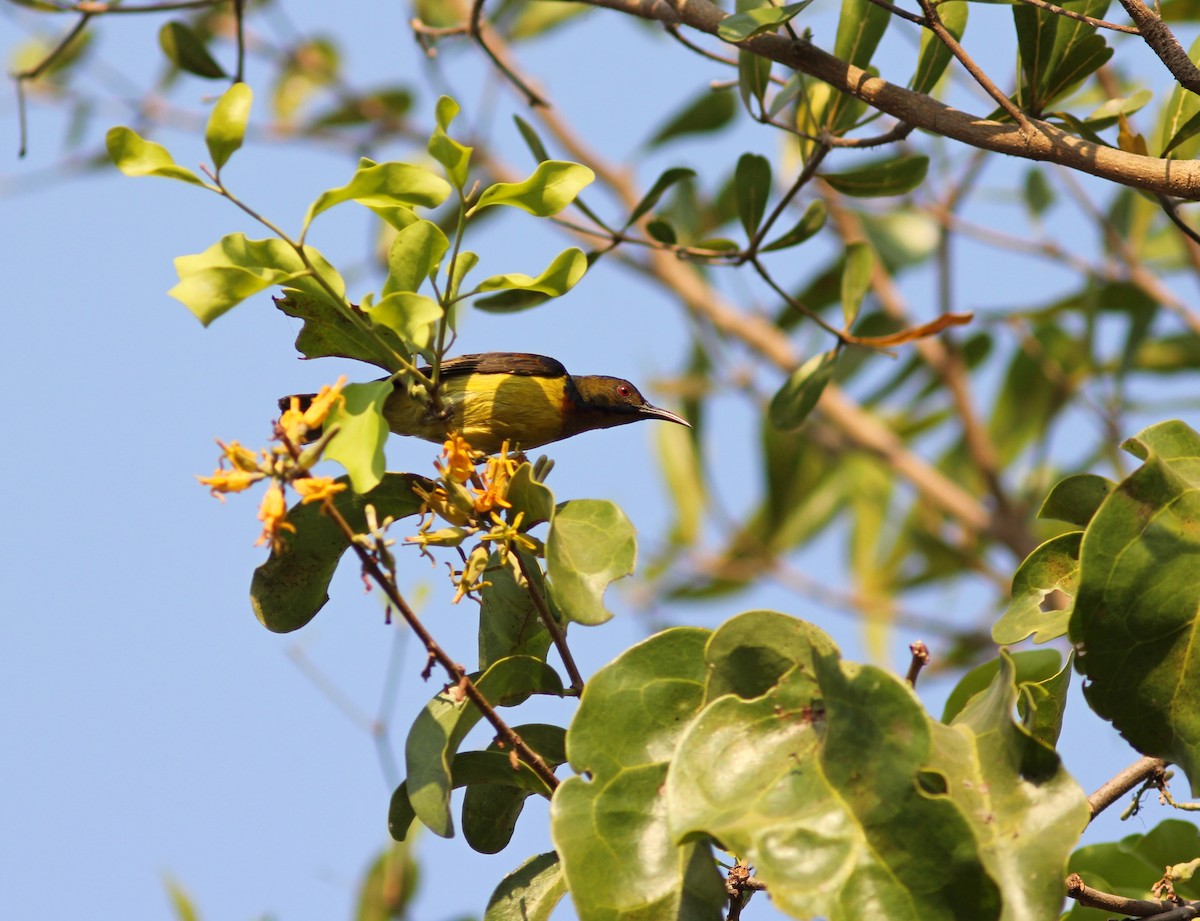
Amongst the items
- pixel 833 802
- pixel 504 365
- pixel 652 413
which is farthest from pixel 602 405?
pixel 833 802

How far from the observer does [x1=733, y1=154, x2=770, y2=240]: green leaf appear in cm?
350

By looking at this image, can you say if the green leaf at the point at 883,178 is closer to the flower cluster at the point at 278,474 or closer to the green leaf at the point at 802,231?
the green leaf at the point at 802,231

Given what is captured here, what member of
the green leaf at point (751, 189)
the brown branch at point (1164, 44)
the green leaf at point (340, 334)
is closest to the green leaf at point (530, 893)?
the green leaf at point (340, 334)

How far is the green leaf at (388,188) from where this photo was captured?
6.71ft

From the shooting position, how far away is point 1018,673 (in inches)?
102

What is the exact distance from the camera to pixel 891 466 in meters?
7.06

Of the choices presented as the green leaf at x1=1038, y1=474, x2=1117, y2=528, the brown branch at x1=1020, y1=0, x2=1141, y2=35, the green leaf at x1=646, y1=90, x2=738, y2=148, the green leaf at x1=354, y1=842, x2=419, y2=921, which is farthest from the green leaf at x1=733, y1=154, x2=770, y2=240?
the green leaf at x1=354, y1=842, x2=419, y2=921

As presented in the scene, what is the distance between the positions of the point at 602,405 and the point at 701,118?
6.12 feet

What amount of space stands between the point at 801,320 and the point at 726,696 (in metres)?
5.45

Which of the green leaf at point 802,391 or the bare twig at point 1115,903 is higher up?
the green leaf at point 802,391

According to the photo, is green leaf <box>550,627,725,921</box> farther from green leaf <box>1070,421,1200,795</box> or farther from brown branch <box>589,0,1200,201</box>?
brown branch <box>589,0,1200,201</box>

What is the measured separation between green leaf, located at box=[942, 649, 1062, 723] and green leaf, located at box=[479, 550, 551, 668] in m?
0.79

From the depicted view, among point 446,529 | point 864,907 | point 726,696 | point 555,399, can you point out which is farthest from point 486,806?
point 555,399

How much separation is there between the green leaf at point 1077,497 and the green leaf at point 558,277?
89cm
